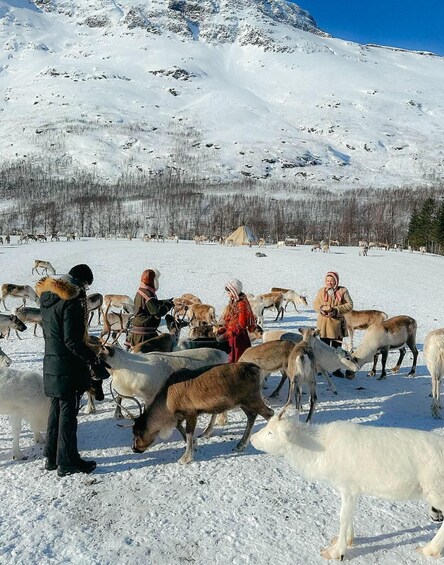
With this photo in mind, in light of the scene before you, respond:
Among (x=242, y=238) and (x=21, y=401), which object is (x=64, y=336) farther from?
(x=242, y=238)

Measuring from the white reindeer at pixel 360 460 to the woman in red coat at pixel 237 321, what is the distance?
131 inches

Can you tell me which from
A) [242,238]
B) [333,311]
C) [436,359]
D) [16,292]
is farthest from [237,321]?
[242,238]

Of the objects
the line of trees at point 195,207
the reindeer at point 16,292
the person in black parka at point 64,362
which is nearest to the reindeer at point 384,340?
the person in black parka at point 64,362

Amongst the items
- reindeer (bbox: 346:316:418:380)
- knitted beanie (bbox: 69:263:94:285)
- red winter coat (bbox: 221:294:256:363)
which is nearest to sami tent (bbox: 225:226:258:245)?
reindeer (bbox: 346:316:418:380)

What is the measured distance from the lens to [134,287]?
18.5 metres

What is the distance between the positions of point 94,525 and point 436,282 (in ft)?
74.6

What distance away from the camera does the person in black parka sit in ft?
14.8

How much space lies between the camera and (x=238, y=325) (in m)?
6.99

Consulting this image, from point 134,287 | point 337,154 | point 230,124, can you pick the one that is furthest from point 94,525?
point 230,124

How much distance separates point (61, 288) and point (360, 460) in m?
3.21

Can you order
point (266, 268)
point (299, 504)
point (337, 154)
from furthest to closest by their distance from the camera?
point (337, 154), point (266, 268), point (299, 504)

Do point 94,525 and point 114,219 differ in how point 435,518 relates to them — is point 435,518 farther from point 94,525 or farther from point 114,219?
point 114,219

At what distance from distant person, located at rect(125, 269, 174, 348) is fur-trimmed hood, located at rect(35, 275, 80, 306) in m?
2.73

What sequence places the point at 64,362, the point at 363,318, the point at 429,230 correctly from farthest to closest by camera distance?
the point at 429,230
the point at 363,318
the point at 64,362
